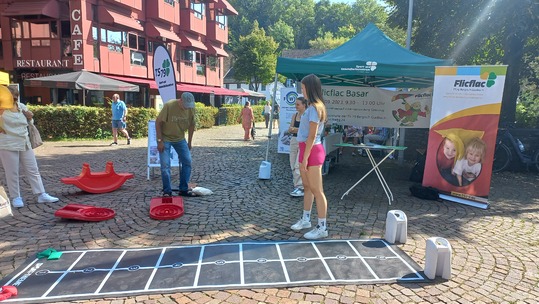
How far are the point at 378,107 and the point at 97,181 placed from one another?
6.21 metres

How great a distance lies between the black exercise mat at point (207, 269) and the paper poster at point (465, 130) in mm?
2781

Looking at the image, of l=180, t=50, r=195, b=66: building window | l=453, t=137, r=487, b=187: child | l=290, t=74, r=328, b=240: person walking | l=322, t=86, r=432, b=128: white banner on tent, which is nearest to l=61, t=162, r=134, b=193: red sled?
l=290, t=74, r=328, b=240: person walking

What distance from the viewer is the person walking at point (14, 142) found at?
5145mm

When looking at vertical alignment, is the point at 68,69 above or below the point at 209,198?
above

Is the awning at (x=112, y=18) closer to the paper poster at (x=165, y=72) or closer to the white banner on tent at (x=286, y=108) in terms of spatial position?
the white banner on tent at (x=286, y=108)

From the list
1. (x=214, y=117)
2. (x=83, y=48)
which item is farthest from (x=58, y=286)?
(x=214, y=117)

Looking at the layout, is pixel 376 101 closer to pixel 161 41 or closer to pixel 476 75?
pixel 476 75

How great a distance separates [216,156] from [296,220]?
20.9ft

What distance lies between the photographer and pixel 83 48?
61.7 ft

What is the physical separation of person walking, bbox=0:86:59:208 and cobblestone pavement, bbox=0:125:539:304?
1.31 feet

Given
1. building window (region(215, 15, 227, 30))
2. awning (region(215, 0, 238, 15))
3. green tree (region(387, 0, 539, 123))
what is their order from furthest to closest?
building window (region(215, 15, 227, 30)) → awning (region(215, 0, 238, 15)) → green tree (region(387, 0, 539, 123))

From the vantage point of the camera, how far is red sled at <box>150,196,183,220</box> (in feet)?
16.6

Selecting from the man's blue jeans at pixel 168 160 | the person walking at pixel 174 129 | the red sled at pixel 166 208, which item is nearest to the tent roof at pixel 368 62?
the person walking at pixel 174 129

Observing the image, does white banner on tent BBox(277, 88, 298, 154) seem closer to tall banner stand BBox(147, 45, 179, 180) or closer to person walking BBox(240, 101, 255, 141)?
tall banner stand BBox(147, 45, 179, 180)
